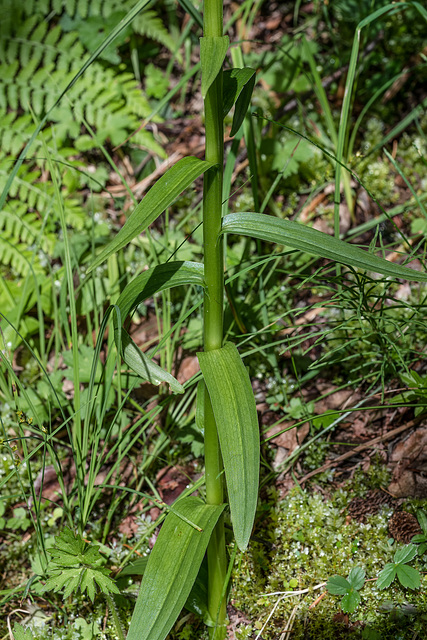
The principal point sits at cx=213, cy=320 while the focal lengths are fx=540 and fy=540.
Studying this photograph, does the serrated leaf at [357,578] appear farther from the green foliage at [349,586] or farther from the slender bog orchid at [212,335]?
the slender bog orchid at [212,335]

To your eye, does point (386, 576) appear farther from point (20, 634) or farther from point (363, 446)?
point (20, 634)

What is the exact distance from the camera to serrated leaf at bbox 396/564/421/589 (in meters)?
1.25

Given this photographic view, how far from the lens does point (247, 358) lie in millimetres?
1858

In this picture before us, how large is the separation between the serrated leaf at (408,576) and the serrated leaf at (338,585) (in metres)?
0.12

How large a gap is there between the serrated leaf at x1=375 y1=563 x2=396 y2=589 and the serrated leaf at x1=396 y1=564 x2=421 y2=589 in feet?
0.04

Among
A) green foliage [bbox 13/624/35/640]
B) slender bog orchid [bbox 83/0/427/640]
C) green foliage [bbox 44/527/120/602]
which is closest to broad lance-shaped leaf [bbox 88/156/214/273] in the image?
slender bog orchid [bbox 83/0/427/640]

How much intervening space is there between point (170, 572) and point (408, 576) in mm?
609

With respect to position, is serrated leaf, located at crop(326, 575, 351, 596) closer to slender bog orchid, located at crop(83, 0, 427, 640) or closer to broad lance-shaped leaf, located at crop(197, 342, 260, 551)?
slender bog orchid, located at crop(83, 0, 427, 640)

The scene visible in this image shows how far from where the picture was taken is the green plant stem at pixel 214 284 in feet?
2.89

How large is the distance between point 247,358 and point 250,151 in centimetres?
69

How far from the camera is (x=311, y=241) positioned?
0.90 meters

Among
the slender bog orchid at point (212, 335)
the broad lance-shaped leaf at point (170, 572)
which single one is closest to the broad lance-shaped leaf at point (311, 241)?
the slender bog orchid at point (212, 335)

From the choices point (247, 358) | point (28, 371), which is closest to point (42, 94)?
point (28, 371)

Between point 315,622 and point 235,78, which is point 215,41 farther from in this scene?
point 315,622
